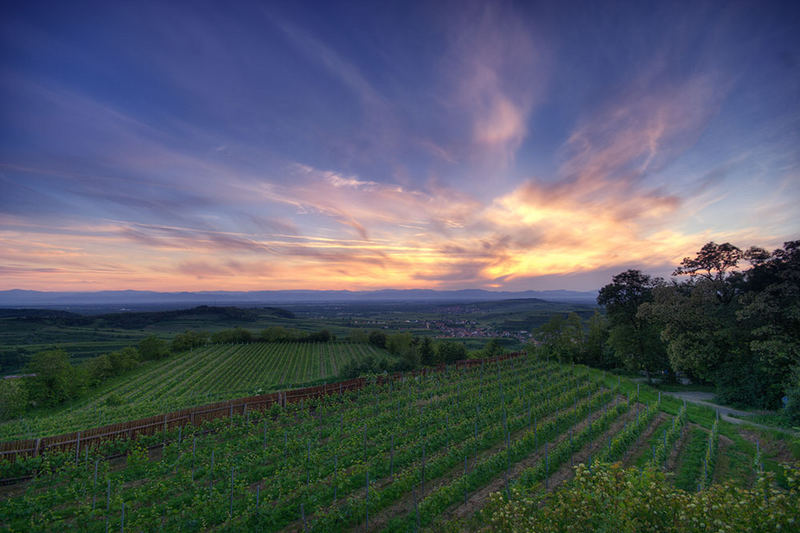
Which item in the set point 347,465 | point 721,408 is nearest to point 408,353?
point 721,408

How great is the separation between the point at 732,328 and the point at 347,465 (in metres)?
24.5

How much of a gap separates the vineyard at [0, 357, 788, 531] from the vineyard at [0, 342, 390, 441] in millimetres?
10459

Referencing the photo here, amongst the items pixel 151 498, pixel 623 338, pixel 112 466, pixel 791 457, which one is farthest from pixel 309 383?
pixel 791 457

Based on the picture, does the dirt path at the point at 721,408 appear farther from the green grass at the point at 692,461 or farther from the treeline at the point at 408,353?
the treeline at the point at 408,353

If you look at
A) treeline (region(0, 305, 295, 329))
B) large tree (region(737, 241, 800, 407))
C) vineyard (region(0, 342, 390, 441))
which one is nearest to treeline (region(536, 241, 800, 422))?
large tree (region(737, 241, 800, 407))

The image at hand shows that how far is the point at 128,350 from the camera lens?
170 ft

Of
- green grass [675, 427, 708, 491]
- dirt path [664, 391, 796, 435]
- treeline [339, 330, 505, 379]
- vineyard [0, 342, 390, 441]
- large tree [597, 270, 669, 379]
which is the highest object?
large tree [597, 270, 669, 379]

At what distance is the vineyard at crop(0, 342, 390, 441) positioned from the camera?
23.2 meters

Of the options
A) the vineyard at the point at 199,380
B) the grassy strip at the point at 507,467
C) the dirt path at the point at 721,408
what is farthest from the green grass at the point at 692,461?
the vineyard at the point at 199,380

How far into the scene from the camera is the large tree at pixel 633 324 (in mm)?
26812

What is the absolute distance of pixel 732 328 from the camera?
62.5ft

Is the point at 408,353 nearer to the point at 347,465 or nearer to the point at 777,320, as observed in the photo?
the point at 347,465

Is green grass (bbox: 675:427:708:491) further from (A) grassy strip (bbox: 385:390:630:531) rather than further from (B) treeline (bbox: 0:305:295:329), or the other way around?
(B) treeline (bbox: 0:305:295:329)

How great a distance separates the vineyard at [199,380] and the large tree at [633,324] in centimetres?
3375
